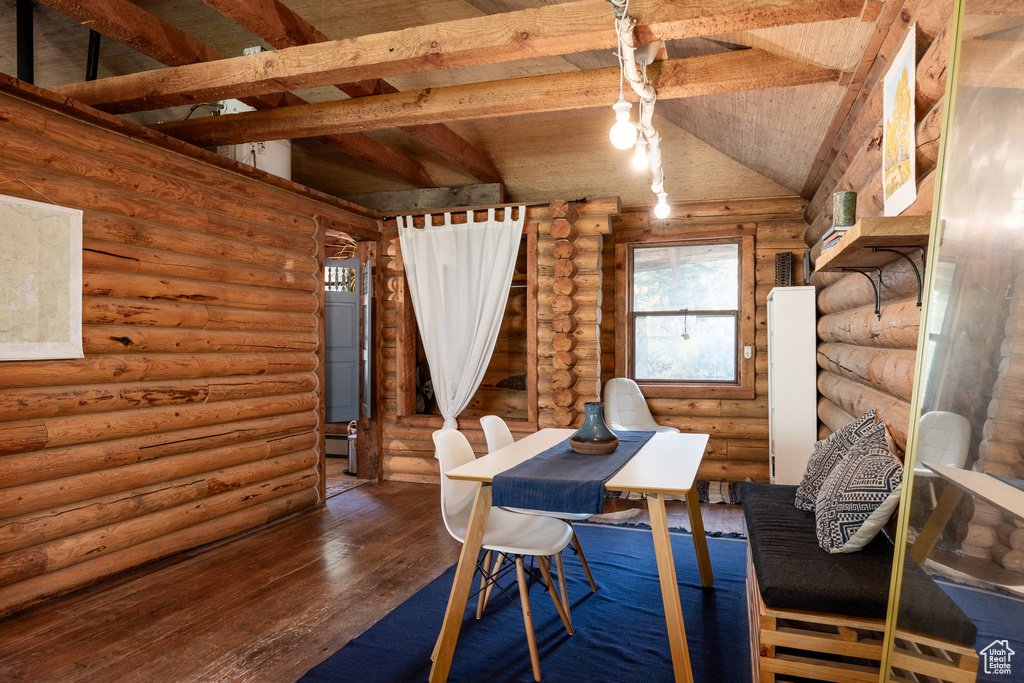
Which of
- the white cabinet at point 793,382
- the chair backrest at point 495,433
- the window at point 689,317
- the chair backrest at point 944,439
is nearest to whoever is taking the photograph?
the chair backrest at point 944,439

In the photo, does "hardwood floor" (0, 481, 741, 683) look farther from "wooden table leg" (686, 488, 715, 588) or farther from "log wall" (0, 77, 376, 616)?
"wooden table leg" (686, 488, 715, 588)

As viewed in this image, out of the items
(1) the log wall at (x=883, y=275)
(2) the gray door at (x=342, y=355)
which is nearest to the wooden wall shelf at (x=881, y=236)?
(1) the log wall at (x=883, y=275)

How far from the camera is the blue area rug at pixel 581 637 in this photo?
2.49 meters

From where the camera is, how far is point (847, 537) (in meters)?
2.23

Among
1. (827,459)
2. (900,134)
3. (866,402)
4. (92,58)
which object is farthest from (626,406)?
(92,58)

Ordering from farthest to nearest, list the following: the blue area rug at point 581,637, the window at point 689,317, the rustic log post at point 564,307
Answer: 1. the window at point 689,317
2. the rustic log post at point 564,307
3. the blue area rug at point 581,637

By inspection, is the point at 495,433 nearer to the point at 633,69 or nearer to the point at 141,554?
the point at 633,69

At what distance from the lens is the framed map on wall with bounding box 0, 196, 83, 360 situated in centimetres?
303

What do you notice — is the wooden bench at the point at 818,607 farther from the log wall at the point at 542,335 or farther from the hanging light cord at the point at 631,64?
the log wall at the point at 542,335

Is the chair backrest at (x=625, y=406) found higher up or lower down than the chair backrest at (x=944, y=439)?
lower down

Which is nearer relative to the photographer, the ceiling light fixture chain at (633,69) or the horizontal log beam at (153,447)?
the ceiling light fixture chain at (633,69)

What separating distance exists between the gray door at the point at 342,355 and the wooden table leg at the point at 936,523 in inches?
217

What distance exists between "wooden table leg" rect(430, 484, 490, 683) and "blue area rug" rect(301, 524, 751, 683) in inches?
4.7

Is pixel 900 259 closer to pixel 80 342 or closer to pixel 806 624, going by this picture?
pixel 806 624
